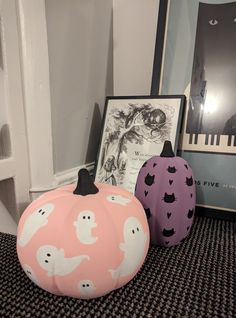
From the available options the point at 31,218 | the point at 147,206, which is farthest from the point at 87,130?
the point at 31,218

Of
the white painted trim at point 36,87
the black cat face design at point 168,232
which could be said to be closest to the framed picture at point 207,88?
the black cat face design at point 168,232

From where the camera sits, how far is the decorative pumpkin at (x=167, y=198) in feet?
2.01

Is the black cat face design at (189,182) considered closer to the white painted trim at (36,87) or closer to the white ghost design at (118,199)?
the white ghost design at (118,199)

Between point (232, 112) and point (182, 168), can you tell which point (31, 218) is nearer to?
point (182, 168)

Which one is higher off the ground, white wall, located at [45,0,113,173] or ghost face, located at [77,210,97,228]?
white wall, located at [45,0,113,173]

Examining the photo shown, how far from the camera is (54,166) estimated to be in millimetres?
825

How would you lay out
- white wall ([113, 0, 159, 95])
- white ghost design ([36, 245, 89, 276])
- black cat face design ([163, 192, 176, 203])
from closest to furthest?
white ghost design ([36, 245, 89, 276]), black cat face design ([163, 192, 176, 203]), white wall ([113, 0, 159, 95])

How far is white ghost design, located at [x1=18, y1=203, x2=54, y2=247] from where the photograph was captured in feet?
1.45

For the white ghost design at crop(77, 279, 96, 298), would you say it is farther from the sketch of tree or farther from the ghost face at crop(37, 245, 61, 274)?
the sketch of tree

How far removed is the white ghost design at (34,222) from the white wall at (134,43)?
0.72 metres

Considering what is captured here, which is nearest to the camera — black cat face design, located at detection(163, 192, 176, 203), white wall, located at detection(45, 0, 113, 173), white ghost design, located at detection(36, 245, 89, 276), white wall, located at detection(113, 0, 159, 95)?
white ghost design, located at detection(36, 245, 89, 276)

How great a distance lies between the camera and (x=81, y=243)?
0.42 metres

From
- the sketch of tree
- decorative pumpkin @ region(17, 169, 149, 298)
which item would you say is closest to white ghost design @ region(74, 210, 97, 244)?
decorative pumpkin @ region(17, 169, 149, 298)

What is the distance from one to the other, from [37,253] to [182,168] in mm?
376
